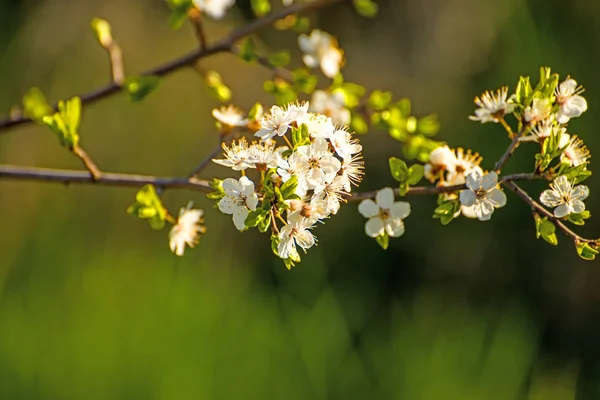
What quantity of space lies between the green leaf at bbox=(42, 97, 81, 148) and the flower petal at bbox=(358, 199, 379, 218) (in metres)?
0.32

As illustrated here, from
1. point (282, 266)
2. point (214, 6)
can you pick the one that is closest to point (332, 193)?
point (214, 6)

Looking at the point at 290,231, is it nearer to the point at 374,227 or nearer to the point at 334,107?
the point at 374,227

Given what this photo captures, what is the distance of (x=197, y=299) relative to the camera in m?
1.87

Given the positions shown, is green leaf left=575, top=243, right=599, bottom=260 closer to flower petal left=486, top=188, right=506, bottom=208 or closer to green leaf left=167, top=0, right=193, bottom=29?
flower petal left=486, top=188, right=506, bottom=208

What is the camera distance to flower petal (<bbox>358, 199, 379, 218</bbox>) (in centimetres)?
68

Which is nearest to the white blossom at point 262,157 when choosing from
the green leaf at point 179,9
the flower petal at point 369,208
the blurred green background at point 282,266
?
the flower petal at point 369,208

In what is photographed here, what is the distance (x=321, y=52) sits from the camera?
1124 mm

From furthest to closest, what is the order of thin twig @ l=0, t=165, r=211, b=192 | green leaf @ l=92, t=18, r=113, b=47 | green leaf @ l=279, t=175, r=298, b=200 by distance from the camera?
1. green leaf @ l=92, t=18, r=113, b=47
2. thin twig @ l=0, t=165, r=211, b=192
3. green leaf @ l=279, t=175, r=298, b=200

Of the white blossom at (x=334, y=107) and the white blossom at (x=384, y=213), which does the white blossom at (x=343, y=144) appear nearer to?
the white blossom at (x=384, y=213)

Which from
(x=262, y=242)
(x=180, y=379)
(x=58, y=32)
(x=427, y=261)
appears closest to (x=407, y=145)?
(x=180, y=379)

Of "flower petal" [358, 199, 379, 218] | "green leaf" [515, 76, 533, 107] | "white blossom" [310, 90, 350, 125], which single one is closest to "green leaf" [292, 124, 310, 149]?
"flower petal" [358, 199, 379, 218]

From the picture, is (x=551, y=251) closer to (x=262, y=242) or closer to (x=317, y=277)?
(x=317, y=277)

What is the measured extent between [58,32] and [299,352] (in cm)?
218

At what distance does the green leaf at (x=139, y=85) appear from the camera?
2.99 ft
